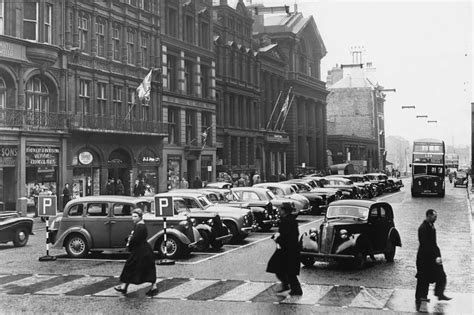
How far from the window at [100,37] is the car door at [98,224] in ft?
77.1

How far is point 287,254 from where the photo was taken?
12.9 meters

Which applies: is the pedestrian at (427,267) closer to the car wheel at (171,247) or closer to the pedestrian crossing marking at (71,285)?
the pedestrian crossing marking at (71,285)

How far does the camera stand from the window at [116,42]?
41.4m

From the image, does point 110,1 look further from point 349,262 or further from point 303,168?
point 303,168

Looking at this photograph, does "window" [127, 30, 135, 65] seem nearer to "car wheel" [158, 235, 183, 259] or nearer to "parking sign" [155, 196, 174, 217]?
"car wheel" [158, 235, 183, 259]

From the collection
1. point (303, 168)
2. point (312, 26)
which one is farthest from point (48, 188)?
point (312, 26)

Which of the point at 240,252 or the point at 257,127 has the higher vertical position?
the point at 257,127

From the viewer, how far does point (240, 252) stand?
19.3 m

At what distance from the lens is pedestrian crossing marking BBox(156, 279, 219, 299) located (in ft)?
42.3

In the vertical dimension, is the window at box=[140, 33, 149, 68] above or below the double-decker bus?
above

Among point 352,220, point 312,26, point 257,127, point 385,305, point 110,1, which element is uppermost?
point 312,26

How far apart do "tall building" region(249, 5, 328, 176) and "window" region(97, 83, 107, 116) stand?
31632mm

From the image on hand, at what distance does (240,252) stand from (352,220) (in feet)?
13.0

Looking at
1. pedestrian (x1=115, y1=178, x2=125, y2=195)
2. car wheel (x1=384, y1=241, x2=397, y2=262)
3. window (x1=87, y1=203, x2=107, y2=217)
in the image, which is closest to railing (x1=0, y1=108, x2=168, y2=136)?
pedestrian (x1=115, y1=178, x2=125, y2=195)
